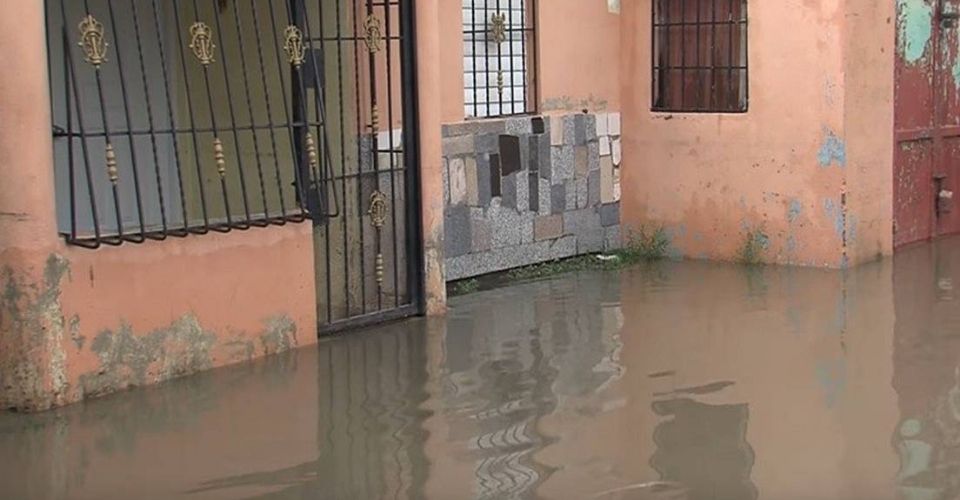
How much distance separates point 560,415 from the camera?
7207 millimetres

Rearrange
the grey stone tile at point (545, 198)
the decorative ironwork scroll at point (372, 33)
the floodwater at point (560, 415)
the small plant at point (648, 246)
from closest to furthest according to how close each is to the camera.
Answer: the floodwater at point (560, 415) → the decorative ironwork scroll at point (372, 33) → the grey stone tile at point (545, 198) → the small plant at point (648, 246)

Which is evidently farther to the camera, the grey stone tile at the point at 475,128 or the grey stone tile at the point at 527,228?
the grey stone tile at the point at 527,228

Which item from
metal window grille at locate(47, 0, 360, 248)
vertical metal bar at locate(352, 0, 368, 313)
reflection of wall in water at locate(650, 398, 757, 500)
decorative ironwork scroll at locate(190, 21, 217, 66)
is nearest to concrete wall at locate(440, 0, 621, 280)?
vertical metal bar at locate(352, 0, 368, 313)

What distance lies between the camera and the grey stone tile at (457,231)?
10.9m

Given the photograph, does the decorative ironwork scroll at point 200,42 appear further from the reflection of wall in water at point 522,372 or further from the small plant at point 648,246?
the small plant at point 648,246

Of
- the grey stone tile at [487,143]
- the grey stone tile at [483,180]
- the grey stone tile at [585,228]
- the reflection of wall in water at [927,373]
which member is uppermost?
the grey stone tile at [487,143]

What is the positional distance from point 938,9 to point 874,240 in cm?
219

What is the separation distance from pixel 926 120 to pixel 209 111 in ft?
20.1

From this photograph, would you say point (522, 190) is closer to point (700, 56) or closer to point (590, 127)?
point (590, 127)

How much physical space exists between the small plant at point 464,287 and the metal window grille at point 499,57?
1.24m

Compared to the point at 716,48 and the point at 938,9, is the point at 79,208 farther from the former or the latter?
the point at 938,9

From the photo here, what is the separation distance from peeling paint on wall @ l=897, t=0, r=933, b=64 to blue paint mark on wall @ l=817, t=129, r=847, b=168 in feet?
3.96

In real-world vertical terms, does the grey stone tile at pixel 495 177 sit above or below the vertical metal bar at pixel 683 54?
below

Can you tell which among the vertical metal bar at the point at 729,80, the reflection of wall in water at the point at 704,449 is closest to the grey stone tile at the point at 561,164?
the vertical metal bar at the point at 729,80
